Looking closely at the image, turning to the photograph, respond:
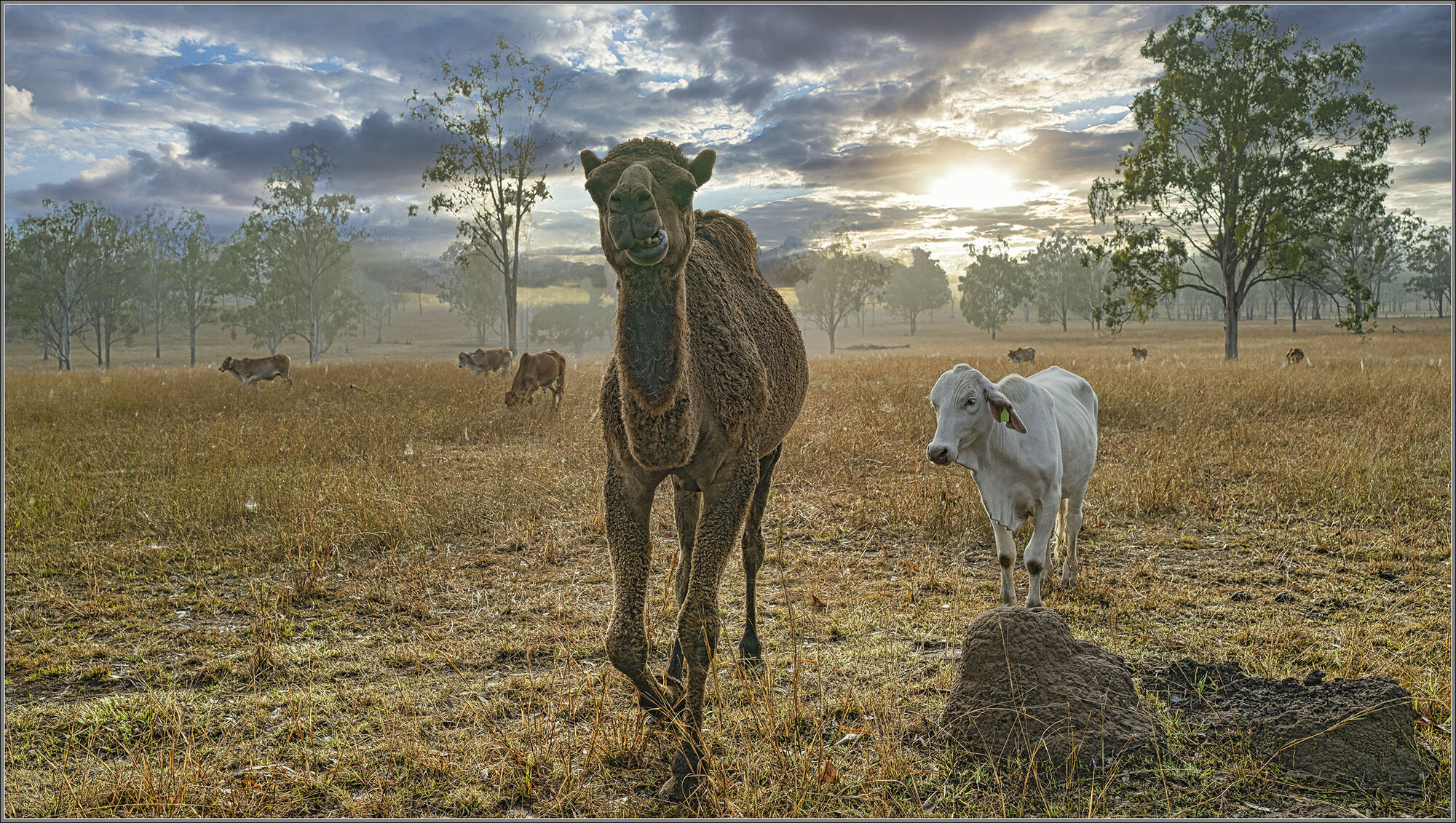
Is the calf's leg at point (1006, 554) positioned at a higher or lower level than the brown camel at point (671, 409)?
lower

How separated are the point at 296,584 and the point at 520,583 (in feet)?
6.15

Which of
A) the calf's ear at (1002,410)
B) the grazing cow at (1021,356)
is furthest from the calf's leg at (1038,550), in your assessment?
the grazing cow at (1021,356)

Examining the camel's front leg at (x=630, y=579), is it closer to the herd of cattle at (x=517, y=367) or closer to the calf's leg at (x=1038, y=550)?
the calf's leg at (x=1038, y=550)

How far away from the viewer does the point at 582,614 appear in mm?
5648

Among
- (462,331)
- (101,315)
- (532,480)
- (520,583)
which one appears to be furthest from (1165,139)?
(462,331)

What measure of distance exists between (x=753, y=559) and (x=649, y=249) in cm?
279

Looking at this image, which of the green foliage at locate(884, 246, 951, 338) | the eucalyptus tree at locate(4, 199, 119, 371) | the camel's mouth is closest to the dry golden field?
the camel's mouth

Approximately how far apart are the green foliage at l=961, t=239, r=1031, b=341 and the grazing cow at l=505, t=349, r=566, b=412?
7659 cm

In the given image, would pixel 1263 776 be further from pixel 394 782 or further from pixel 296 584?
pixel 296 584

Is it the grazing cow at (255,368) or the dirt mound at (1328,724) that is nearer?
the dirt mound at (1328,724)

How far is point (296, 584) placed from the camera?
6.15 m

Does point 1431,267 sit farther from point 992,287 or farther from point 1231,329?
point 1231,329

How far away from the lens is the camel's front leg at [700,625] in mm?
3320

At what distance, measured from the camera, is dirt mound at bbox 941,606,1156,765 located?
3.54 metres
